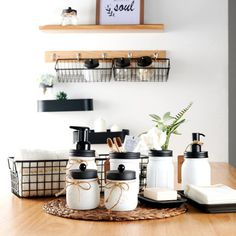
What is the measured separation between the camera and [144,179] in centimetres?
143

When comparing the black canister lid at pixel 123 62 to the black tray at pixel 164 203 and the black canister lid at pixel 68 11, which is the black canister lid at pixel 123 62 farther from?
the black tray at pixel 164 203

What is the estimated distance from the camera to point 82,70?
3385 mm

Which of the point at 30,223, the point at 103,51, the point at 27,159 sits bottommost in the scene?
the point at 30,223

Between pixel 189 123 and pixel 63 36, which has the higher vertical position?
pixel 63 36

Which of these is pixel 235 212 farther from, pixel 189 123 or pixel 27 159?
pixel 189 123

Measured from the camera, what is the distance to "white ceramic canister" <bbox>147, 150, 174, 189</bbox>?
1326 mm

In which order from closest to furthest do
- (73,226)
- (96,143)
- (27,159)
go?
(73,226), (27,159), (96,143)

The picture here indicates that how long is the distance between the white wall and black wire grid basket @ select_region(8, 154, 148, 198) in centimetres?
204

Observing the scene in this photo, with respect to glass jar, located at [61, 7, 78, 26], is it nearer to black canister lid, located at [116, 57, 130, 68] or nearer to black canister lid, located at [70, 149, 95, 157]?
black canister lid, located at [116, 57, 130, 68]

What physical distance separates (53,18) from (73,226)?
2700 mm

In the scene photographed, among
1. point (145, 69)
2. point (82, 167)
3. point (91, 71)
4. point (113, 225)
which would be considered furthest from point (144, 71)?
point (113, 225)

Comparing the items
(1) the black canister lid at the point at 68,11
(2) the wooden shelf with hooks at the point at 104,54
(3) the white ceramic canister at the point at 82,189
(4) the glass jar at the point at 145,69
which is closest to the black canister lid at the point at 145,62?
(4) the glass jar at the point at 145,69

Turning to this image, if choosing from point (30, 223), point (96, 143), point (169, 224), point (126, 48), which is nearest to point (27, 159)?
point (30, 223)

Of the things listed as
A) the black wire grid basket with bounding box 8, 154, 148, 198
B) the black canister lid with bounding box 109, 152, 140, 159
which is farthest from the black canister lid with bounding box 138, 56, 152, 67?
the black canister lid with bounding box 109, 152, 140, 159
